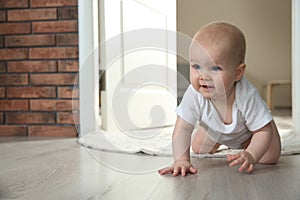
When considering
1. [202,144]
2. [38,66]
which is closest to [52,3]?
[38,66]

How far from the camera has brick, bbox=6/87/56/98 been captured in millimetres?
2010

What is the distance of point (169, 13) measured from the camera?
2.29 metres

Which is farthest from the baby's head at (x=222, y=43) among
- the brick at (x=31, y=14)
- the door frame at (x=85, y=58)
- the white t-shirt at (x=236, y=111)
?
the brick at (x=31, y=14)

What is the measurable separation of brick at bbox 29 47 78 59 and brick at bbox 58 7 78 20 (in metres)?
0.14

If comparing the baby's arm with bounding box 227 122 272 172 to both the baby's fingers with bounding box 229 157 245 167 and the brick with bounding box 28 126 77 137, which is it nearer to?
the baby's fingers with bounding box 229 157 245 167

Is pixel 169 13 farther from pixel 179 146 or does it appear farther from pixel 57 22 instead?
pixel 179 146

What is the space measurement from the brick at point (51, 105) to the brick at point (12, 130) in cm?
12

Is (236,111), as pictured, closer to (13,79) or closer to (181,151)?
(181,151)

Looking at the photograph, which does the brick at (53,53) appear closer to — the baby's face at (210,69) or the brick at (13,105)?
the brick at (13,105)

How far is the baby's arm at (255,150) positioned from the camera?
1.04 m

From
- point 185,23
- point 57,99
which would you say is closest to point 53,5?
point 57,99

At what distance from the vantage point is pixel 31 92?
2033 millimetres

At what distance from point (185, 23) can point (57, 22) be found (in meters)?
2.78

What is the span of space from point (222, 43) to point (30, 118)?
4.22ft
